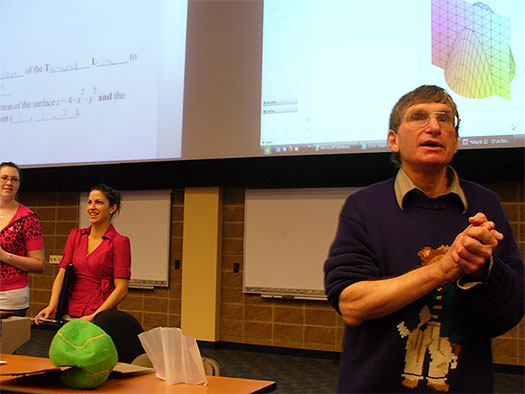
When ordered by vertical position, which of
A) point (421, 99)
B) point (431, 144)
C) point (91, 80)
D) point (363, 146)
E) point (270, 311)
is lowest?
point (270, 311)

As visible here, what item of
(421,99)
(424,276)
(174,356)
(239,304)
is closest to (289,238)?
(239,304)

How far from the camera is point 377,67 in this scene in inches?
150

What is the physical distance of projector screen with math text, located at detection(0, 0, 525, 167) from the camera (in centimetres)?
361

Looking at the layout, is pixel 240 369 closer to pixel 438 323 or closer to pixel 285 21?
pixel 285 21

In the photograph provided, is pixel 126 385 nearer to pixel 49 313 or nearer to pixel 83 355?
pixel 83 355

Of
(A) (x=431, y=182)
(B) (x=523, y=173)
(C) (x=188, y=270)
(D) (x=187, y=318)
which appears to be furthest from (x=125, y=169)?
(A) (x=431, y=182)

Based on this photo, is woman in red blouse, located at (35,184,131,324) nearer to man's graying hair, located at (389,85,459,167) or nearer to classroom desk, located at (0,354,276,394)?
classroom desk, located at (0,354,276,394)

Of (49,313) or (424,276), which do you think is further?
(49,313)

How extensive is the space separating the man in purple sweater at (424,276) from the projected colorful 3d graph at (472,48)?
2.63 m

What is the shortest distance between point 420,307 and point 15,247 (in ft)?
7.71

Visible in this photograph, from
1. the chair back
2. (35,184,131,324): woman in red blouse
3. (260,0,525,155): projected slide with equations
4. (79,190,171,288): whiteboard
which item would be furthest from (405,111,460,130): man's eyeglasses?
(79,190,171,288): whiteboard

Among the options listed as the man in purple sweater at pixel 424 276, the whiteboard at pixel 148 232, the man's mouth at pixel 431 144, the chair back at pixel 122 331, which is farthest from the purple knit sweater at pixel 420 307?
the whiteboard at pixel 148 232

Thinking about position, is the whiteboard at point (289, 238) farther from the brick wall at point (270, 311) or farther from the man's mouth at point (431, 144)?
the man's mouth at point (431, 144)

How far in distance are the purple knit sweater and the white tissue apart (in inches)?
15.8
